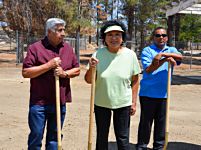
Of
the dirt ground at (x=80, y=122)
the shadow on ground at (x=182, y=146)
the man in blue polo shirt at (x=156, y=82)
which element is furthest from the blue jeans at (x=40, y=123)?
the shadow on ground at (x=182, y=146)

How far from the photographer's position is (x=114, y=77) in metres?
3.70

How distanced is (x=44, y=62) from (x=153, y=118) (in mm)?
1773

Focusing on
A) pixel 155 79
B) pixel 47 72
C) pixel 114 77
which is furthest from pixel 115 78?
pixel 155 79

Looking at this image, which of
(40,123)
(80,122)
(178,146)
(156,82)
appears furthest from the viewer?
(80,122)

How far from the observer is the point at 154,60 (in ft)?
13.6

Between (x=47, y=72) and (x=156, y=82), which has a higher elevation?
(x=47, y=72)

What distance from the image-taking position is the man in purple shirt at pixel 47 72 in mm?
3510

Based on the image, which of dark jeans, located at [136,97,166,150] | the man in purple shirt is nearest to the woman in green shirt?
the man in purple shirt

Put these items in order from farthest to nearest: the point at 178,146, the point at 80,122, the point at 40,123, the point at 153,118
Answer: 1. the point at 80,122
2. the point at 178,146
3. the point at 153,118
4. the point at 40,123

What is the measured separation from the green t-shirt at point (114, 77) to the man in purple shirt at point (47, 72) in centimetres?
29

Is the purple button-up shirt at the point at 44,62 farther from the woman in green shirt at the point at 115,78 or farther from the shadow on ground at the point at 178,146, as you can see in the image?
the shadow on ground at the point at 178,146

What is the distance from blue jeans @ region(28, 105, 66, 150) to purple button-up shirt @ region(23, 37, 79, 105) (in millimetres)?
67

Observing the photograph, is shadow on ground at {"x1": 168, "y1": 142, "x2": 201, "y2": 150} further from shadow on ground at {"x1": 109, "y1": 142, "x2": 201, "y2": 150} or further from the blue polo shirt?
the blue polo shirt

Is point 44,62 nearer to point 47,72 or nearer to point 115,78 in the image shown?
point 47,72
